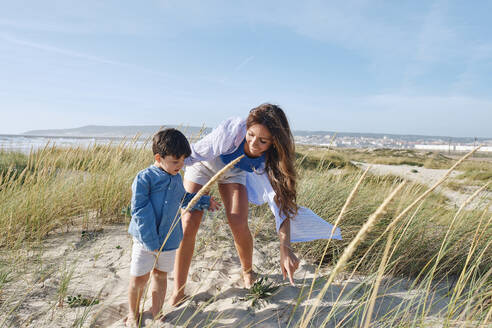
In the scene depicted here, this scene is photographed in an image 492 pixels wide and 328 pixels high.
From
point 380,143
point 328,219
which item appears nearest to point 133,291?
point 328,219

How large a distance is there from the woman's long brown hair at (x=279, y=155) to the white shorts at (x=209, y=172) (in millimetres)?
247

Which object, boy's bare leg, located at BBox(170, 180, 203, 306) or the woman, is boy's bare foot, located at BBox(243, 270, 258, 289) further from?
boy's bare leg, located at BBox(170, 180, 203, 306)

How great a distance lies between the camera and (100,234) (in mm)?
3266

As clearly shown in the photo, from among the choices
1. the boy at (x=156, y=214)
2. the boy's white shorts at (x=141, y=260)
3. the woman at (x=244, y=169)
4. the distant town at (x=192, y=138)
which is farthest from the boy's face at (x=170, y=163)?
the distant town at (x=192, y=138)

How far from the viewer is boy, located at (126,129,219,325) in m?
1.95

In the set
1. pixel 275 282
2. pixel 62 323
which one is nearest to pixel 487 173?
pixel 275 282

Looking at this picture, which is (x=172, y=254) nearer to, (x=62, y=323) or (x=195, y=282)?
(x=195, y=282)

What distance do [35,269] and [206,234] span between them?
154 cm

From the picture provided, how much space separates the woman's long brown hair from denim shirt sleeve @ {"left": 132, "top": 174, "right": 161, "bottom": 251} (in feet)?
2.73

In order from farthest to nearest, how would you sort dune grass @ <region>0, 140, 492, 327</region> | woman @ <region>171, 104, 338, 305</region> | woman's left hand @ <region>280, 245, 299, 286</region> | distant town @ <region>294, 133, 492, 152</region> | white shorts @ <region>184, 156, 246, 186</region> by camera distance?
1. distant town @ <region>294, 133, 492, 152</region>
2. dune grass @ <region>0, 140, 492, 327</region>
3. white shorts @ <region>184, 156, 246, 186</region>
4. woman @ <region>171, 104, 338, 305</region>
5. woman's left hand @ <region>280, 245, 299, 286</region>

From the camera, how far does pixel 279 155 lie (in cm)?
225

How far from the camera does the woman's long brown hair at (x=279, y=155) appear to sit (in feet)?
6.95

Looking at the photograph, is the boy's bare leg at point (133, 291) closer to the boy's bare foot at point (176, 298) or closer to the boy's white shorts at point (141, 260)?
the boy's white shorts at point (141, 260)

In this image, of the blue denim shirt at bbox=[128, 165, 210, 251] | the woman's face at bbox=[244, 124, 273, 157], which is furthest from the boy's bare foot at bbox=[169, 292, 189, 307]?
the woman's face at bbox=[244, 124, 273, 157]
